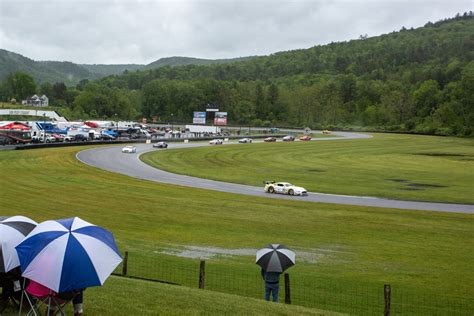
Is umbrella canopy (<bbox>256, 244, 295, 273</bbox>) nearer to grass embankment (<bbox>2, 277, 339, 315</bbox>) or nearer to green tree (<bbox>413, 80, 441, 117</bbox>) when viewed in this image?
grass embankment (<bbox>2, 277, 339, 315</bbox>)

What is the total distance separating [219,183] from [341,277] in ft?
106

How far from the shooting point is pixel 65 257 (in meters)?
9.29

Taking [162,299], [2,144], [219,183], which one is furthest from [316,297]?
[2,144]

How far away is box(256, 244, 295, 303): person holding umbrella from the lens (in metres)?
14.8

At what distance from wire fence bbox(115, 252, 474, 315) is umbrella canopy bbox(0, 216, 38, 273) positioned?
760 centimetres

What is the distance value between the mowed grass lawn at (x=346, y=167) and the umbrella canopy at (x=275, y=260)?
108 feet

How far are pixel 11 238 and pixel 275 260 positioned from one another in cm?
713

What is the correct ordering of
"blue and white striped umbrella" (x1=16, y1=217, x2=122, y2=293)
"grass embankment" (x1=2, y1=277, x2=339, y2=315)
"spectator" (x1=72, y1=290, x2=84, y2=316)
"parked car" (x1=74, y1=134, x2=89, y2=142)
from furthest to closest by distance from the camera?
"parked car" (x1=74, y1=134, x2=89, y2=142)
"grass embankment" (x1=2, y1=277, x2=339, y2=315)
"spectator" (x1=72, y1=290, x2=84, y2=316)
"blue and white striped umbrella" (x1=16, y1=217, x2=122, y2=293)

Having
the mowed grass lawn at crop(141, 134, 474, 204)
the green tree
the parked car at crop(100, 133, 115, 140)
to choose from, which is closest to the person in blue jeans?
the mowed grass lawn at crop(141, 134, 474, 204)

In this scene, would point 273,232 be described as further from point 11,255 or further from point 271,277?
point 11,255

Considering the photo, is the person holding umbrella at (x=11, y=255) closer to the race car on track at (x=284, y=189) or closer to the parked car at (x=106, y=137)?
the race car on track at (x=284, y=189)

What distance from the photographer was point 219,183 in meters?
53.0

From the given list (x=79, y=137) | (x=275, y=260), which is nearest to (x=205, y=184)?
(x=275, y=260)

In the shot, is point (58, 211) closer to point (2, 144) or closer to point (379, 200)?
point (379, 200)
